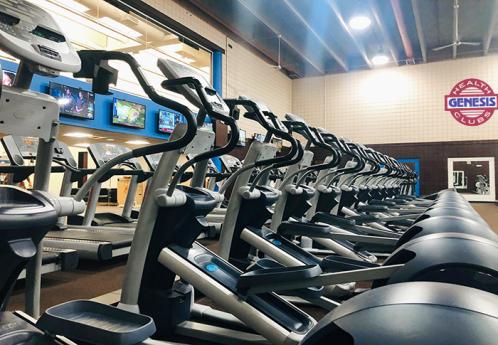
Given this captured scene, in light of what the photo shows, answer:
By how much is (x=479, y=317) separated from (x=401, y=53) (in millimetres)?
11988

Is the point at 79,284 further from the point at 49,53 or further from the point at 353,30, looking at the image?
the point at 353,30

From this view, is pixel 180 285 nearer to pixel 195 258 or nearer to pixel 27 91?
pixel 195 258

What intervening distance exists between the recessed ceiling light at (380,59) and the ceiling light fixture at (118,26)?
6.44 m

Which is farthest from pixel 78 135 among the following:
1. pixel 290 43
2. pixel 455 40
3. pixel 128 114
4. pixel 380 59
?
pixel 455 40

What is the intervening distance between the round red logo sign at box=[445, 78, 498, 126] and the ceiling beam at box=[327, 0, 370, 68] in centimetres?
258

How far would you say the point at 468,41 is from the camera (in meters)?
10.7

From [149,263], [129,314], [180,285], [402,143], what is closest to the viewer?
[129,314]

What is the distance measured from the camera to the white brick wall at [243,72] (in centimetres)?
836

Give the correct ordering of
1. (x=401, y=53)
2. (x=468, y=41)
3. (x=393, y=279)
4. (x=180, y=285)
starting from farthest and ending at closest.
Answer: (x=401, y=53) → (x=468, y=41) → (x=180, y=285) → (x=393, y=279)

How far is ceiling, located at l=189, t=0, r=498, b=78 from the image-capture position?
830cm

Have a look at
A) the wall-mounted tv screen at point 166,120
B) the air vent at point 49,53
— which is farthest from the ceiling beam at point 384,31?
the air vent at point 49,53

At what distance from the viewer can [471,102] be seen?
1173 cm

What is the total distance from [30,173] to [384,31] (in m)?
8.57

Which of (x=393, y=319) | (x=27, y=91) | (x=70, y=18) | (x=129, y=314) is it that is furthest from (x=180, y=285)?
(x=70, y=18)
